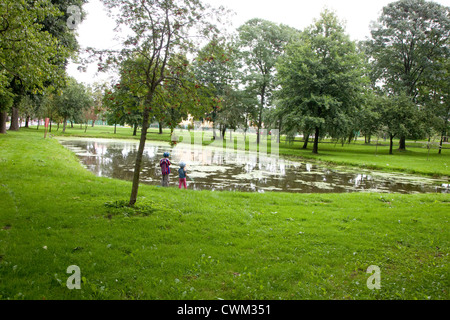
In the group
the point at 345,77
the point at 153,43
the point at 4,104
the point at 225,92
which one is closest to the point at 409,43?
the point at 345,77

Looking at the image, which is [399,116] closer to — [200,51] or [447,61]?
[447,61]

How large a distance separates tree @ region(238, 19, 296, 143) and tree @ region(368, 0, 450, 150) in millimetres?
13641

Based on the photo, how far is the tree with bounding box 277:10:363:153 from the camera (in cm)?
3066

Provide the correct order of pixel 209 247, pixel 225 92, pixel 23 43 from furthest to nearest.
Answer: pixel 225 92, pixel 23 43, pixel 209 247

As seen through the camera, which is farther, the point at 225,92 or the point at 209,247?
the point at 225,92

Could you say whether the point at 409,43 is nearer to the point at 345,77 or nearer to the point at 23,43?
the point at 345,77

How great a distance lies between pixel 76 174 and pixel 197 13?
847cm

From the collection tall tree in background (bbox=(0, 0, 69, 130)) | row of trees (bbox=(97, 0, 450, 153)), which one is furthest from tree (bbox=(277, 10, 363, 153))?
tall tree in background (bbox=(0, 0, 69, 130))

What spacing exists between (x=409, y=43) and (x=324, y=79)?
2063cm

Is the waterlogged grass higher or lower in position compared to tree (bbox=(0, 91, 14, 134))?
lower

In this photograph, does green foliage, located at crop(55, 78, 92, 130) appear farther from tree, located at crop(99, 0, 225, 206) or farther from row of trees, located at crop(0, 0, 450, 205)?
tree, located at crop(99, 0, 225, 206)

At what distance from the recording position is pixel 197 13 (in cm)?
733

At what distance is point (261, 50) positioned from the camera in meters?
45.9
